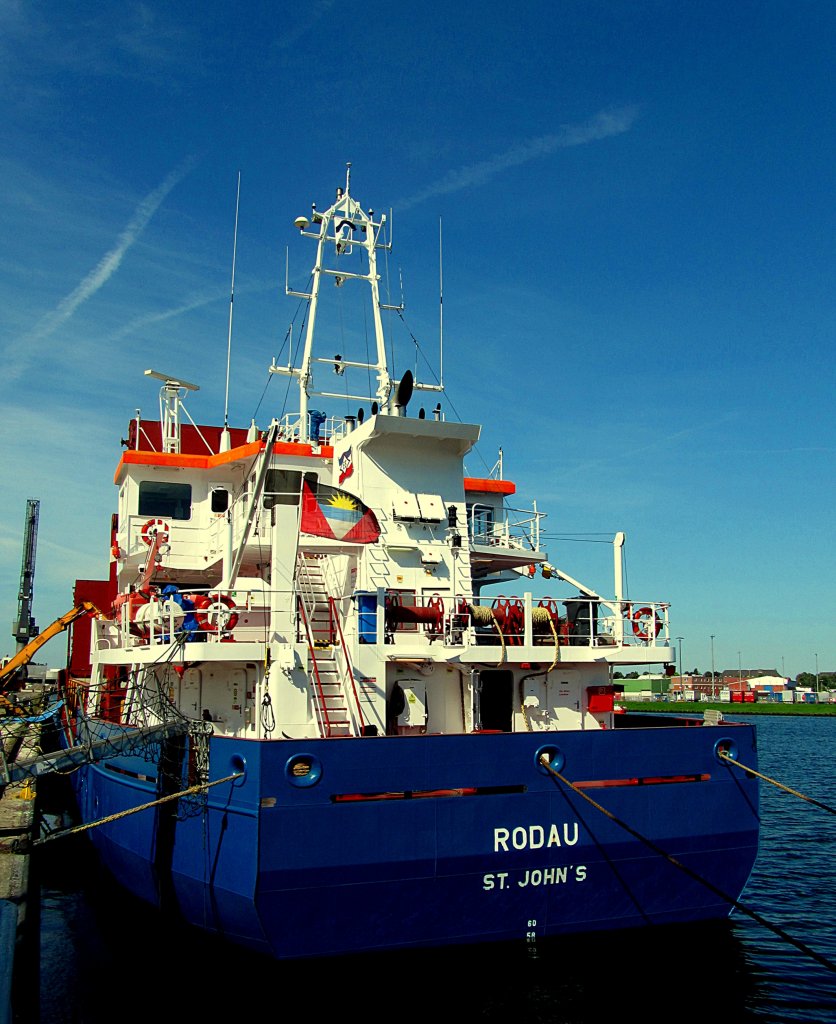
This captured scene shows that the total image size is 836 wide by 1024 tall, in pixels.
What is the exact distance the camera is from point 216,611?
38.1ft

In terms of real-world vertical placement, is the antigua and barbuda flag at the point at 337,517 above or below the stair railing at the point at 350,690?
above

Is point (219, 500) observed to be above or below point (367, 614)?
above

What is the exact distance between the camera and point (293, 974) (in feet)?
34.0

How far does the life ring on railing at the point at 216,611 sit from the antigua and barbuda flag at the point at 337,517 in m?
1.43

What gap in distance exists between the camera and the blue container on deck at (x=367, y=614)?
12312 mm

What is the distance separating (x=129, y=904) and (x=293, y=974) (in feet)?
16.9

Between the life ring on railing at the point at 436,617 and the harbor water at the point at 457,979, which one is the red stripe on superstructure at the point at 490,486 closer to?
the life ring on railing at the point at 436,617

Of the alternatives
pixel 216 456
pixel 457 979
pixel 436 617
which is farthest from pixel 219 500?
pixel 457 979

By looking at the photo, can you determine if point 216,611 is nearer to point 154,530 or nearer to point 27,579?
point 154,530

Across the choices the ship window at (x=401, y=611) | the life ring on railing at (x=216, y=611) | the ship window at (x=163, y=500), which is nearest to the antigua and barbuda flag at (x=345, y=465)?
the ship window at (x=401, y=611)

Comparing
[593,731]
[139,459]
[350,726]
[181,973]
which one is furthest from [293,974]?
[139,459]

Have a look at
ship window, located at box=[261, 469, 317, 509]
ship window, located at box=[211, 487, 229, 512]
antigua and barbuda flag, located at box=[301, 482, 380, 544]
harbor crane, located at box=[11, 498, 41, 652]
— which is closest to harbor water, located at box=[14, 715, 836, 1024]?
antigua and barbuda flag, located at box=[301, 482, 380, 544]

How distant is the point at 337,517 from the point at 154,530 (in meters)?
5.06

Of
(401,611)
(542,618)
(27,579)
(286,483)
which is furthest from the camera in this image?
(27,579)
